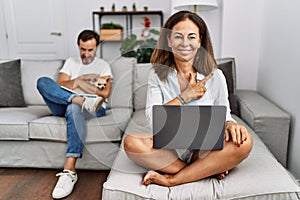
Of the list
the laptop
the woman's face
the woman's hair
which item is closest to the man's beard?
the woman's hair

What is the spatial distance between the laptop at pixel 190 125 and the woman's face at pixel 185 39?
0.24 metres

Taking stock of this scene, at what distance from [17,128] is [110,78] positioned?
0.66 metres

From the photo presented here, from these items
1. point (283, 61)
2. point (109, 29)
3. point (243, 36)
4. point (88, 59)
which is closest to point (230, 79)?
point (283, 61)

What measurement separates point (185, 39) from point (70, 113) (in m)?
0.92

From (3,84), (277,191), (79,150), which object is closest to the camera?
(277,191)

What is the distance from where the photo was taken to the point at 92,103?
5.54ft

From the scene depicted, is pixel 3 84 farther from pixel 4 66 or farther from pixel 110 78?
pixel 110 78

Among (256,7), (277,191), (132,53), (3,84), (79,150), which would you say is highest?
(256,7)

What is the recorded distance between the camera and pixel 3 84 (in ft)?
6.97

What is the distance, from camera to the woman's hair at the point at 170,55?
3.81ft

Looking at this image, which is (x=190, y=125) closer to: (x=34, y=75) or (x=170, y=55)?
(x=170, y=55)

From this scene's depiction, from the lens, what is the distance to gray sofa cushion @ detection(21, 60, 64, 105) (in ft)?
7.36

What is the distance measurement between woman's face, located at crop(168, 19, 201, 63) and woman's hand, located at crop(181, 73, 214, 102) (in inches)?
4.8

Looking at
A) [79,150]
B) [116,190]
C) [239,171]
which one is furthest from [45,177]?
[239,171]
